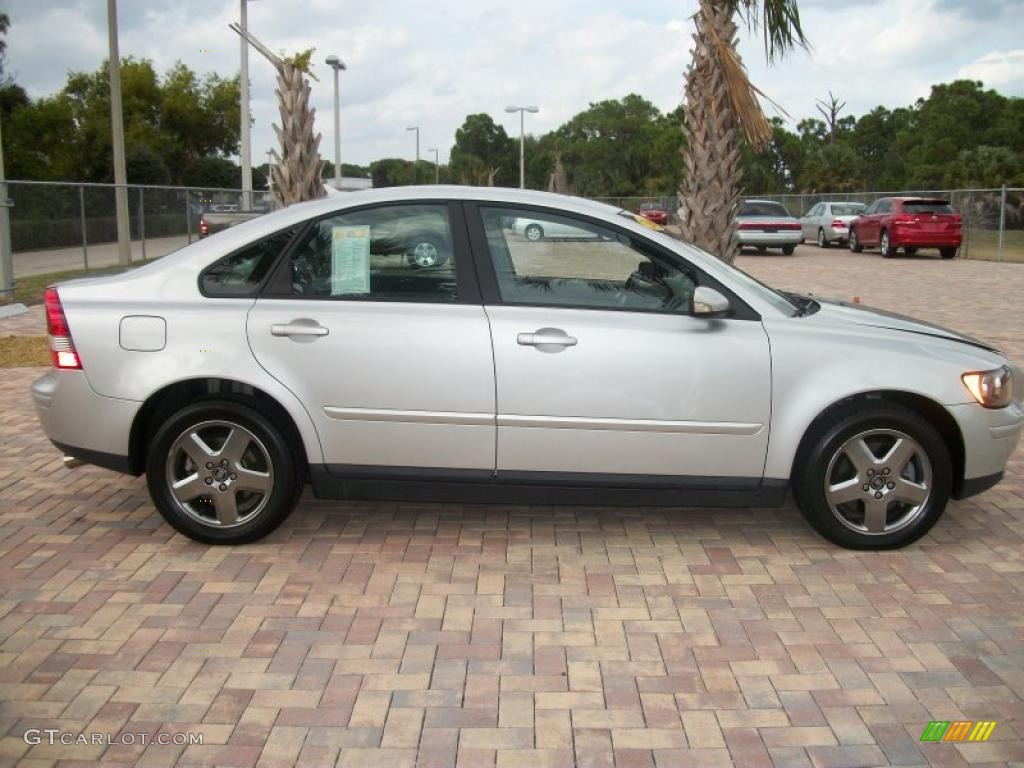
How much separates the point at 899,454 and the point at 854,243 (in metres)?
27.4

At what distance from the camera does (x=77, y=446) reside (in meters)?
4.91

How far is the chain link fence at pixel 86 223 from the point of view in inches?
703

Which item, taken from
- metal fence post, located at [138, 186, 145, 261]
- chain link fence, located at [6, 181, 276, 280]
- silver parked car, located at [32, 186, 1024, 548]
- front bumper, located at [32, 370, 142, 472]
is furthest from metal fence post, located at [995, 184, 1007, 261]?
front bumper, located at [32, 370, 142, 472]

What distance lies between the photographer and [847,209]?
33.4 metres

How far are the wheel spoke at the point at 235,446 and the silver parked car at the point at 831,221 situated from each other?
2926 centimetres

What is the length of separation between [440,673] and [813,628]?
4.95ft

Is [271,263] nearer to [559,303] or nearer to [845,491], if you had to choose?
[559,303]

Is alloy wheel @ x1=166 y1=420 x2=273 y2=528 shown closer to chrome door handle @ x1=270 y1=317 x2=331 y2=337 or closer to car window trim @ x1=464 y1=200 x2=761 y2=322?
chrome door handle @ x1=270 y1=317 x2=331 y2=337

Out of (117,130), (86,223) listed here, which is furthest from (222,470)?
(117,130)

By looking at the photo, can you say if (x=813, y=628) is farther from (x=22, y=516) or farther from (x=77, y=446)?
(x=22, y=516)

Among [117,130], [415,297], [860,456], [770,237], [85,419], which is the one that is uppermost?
[117,130]

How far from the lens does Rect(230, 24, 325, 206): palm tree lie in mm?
10492

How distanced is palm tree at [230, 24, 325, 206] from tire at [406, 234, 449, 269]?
5.93 meters

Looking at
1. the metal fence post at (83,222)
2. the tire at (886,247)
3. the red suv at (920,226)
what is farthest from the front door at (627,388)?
the tire at (886,247)
